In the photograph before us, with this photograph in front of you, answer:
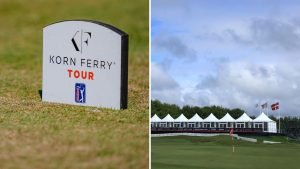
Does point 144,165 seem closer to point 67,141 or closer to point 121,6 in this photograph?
point 67,141

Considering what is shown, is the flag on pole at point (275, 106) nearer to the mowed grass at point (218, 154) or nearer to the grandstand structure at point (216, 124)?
the grandstand structure at point (216, 124)

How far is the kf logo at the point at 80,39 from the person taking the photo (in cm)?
452

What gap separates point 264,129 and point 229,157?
491mm

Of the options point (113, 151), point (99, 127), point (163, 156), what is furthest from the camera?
point (163, 156)

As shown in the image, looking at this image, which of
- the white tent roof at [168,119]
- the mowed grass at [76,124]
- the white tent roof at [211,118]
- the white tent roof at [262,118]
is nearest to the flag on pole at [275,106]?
the white tent roof at [262,118]

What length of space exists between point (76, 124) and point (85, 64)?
467 millimetres

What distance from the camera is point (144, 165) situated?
4457 millimetres

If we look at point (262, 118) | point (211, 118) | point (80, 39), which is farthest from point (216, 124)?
point (80, 39)

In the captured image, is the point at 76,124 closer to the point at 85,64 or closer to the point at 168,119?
the point at 85,64

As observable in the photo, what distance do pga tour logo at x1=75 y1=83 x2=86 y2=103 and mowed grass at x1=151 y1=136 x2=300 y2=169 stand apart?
1.12 m

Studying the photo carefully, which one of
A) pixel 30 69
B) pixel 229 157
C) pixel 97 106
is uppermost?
pixel 30 69

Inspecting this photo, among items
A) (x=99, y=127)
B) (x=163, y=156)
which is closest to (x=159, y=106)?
(x=163, y=156)

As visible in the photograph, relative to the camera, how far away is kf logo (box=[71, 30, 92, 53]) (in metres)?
4.52

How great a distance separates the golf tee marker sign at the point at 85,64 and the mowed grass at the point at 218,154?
3.81 feet
